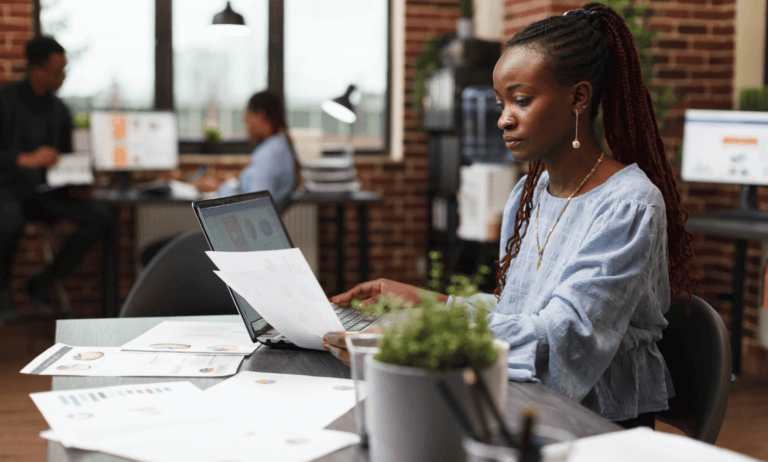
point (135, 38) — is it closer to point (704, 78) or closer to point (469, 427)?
point (704, 78)

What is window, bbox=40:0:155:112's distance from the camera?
4.59 meters

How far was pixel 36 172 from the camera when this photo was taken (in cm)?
410

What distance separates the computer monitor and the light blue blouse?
92.2 inches

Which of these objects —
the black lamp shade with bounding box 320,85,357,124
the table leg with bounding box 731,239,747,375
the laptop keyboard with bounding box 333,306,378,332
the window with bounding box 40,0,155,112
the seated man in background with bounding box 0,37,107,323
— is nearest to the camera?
the laptop keyboard with bounding box 333,306,378,332

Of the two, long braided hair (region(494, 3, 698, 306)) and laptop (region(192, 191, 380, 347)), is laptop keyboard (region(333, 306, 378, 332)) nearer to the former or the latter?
laptop (region(192, 191, 380, 347))

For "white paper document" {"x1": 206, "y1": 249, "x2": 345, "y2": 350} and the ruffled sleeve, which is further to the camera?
the ruffled sleeve

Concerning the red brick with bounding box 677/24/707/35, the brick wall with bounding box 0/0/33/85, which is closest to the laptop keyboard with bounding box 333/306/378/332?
the red brick with bounding box 677/24/707/35

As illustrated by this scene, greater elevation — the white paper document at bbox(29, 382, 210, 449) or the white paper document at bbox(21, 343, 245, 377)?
the white paper document at bbox(29, 382, 210, 449)

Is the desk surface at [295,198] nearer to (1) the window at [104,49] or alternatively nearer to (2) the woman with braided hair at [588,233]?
(1) the window at [104,49]

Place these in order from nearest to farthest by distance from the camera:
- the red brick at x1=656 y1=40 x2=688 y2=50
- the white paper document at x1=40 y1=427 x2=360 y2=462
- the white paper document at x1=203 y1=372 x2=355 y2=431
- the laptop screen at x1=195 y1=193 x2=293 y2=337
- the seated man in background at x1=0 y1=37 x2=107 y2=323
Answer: the white paper document at x1=40 y1=427 x2=360 y2=462
the white paper document at x1=203 y1=372 x2=355 y2=431
the laptop screen at x1=195 y1=193 x2=293 y2=337
the red brick at x1=656 y1=40 x2=688 y2=50
the seated man in background at x1=0 y1=37 x2=107 y2=323

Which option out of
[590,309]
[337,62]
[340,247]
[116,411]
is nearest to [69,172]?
[340,247]

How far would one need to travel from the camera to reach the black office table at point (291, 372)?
2.41 feet

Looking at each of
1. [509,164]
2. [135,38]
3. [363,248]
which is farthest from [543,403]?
[135,38]

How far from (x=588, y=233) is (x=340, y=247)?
3.39 meters
